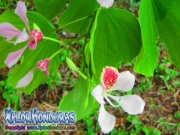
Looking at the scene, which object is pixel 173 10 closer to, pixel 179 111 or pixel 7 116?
pixel 7 116

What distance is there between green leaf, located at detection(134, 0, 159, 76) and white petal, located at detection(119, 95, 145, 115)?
141 mm

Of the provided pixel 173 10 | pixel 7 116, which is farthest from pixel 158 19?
pixel 7 116

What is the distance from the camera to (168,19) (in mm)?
790

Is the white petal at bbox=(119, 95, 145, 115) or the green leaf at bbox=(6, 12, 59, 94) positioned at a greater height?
the green leaf at bbox=(6, 12, 59, 94)

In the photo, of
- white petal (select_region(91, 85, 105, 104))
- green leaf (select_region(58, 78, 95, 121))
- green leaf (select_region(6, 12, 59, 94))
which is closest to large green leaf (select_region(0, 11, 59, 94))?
green leaf (select_region(6, 12, 59, 94))

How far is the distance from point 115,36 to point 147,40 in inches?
3.2

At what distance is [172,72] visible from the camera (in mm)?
2109

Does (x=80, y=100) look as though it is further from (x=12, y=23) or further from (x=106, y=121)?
(x=12, y=23)

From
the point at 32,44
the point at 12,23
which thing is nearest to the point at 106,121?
the point at 32,44

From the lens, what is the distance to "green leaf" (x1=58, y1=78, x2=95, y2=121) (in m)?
0.70

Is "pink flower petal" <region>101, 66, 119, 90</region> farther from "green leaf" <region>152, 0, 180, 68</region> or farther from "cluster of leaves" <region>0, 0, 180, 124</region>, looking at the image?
"green leaf" <region>152, 0, 180, 68</region>

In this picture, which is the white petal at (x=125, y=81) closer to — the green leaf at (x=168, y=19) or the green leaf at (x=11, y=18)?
the green leaf at (x=168, y=19)

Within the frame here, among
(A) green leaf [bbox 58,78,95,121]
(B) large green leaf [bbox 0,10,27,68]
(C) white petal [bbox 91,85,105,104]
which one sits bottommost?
(C) white petal [bbox 91,85,105,104]

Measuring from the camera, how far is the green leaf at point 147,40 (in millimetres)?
742
